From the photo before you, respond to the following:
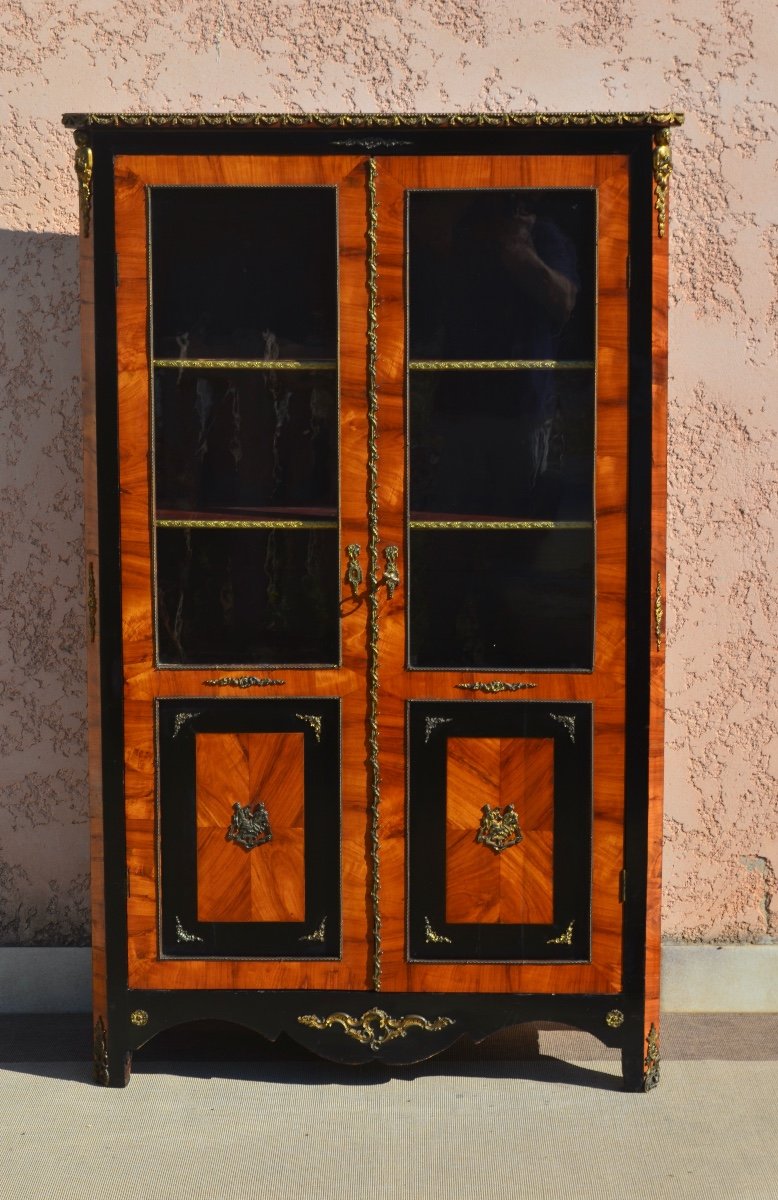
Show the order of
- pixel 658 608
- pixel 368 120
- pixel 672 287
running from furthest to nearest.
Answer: pixel 672 287 < pixel 658 608 < pixel 368 120

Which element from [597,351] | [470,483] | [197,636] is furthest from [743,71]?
[197,636]

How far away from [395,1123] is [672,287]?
2.13 metres

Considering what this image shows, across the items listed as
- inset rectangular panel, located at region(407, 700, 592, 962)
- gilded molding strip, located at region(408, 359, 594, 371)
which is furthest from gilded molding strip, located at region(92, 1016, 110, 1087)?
gilded molding strip, located at region(408, 359, 594, 371)

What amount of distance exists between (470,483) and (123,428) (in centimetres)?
76

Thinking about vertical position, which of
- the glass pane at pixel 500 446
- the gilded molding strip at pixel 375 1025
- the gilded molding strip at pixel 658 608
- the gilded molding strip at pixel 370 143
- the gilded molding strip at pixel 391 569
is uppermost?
the gilded molding strip at pixel 370 143

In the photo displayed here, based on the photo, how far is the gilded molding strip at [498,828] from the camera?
2686 mm

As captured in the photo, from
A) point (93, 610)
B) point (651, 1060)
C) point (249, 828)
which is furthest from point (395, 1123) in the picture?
point (93, 610)

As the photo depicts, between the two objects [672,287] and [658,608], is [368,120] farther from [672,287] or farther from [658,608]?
[658,608]

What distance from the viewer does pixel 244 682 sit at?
2678mm

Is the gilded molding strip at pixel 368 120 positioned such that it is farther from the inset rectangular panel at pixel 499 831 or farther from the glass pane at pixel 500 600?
the inset rectangular panel at pixel 499 831

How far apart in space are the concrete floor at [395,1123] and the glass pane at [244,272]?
1.64 meters

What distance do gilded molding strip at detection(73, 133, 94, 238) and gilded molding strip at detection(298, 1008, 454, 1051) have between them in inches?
70.4

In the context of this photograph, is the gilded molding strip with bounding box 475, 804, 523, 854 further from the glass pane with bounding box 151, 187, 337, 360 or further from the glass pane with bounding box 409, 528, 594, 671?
the glass pane with bounding box 151, 187, 337, 360

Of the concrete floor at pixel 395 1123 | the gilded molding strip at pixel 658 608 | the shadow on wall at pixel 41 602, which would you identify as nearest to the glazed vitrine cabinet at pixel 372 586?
the gilded molding strip at pixel 658 608
